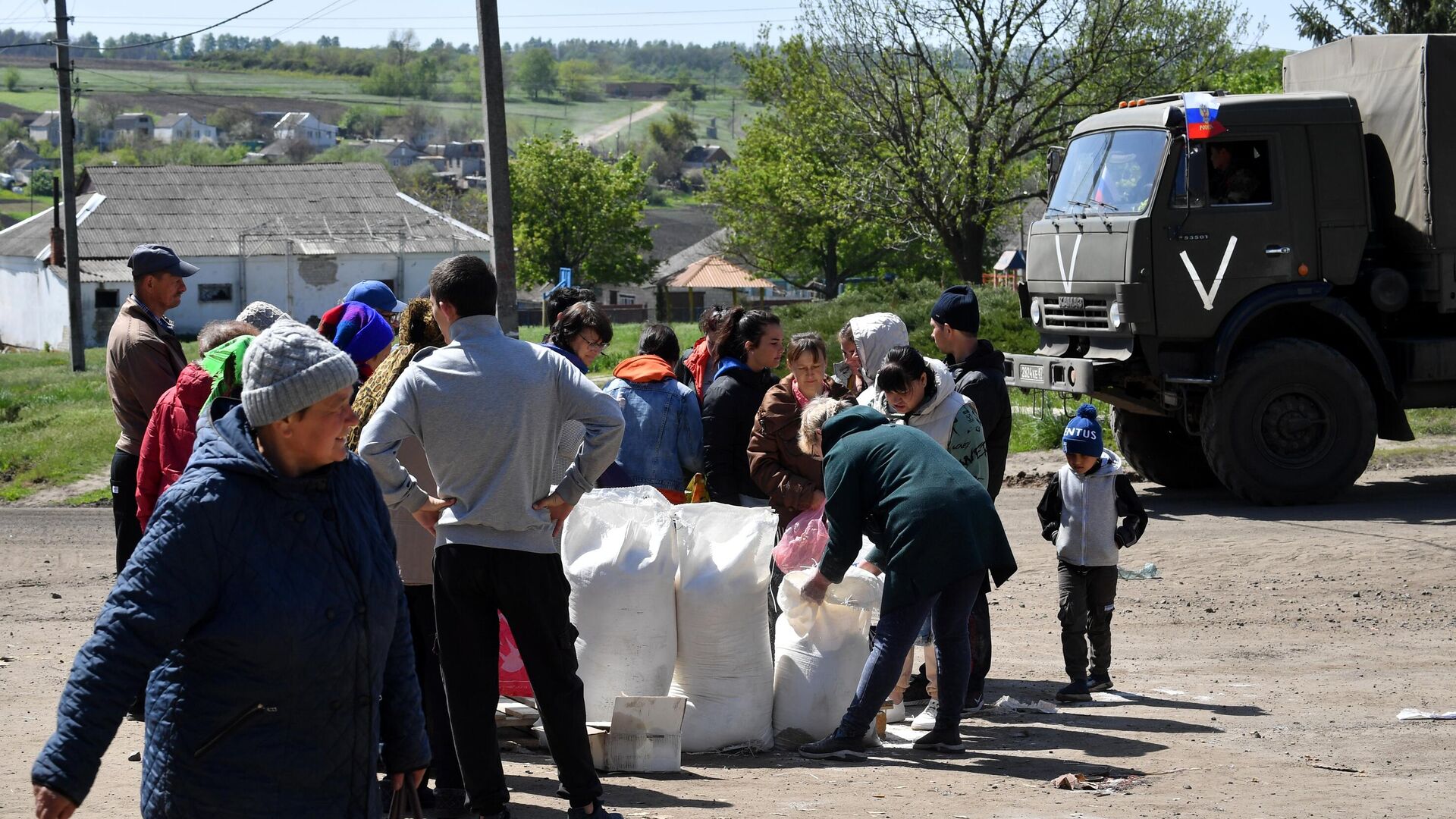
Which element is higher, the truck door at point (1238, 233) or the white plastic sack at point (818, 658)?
the truck door at point (1238, 233)

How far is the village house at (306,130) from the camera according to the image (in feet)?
576

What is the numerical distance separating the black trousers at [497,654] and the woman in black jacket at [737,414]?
7.10ft

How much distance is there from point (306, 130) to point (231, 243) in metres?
132

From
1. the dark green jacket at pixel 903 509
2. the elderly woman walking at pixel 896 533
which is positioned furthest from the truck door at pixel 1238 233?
the dark green jacket at pixel 903 509

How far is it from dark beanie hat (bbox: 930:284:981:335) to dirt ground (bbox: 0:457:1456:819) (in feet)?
6.04

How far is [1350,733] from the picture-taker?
683cm

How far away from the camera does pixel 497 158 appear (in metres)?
12.2

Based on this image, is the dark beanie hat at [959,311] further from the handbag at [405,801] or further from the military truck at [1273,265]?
the military truck at [1273,265]

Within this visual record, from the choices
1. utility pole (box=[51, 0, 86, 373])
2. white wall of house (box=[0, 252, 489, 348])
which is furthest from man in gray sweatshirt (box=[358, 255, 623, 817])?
white wall of house (box=[0, 252, 489, 348])

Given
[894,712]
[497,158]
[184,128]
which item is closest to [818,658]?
[894,712]

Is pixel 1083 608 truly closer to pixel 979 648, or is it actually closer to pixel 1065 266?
pixel 979 648

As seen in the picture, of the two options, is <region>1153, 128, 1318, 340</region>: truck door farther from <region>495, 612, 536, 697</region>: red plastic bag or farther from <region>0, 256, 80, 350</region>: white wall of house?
<region>0, 256, 80, 350</region>: white wall of house

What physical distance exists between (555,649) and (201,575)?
1931 mm

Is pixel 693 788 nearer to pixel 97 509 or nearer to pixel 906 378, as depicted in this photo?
pixel 906 378
